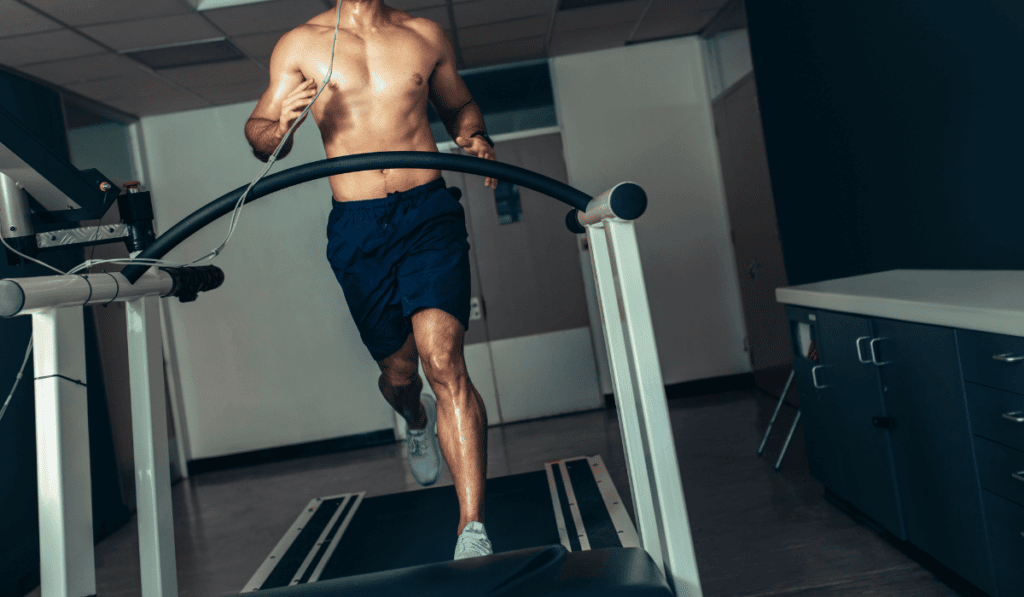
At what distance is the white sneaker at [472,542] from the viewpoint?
1.64 meters

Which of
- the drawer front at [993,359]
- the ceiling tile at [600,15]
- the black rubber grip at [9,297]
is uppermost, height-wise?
the ceiling tile at [600,15]

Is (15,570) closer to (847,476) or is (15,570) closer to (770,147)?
(847,476)

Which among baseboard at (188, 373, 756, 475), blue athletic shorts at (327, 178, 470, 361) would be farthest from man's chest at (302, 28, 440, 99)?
baseboard at (188, 373, 756, 475)

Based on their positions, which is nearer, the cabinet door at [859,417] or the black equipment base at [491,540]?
the black equipment base at [491,540]

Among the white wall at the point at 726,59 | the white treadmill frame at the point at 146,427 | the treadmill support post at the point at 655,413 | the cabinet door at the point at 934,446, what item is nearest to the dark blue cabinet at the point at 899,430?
the cabinet door at the point at 934,446

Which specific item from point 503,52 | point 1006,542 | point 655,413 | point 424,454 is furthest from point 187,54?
point 1006,542

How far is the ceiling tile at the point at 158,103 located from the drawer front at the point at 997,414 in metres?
4.75

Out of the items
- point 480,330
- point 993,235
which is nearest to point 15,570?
point 480,330

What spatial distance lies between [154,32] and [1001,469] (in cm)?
402

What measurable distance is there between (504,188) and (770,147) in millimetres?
2037

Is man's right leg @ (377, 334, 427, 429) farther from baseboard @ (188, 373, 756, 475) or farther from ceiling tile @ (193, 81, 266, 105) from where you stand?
ceiling tile @ (193, 81, 266, 105)

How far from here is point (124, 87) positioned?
14.9 feet

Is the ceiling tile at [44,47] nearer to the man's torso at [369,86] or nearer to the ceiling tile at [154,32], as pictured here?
the ceiling tile at [154,32]

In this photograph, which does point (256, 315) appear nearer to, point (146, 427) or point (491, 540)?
point (491, 540)
